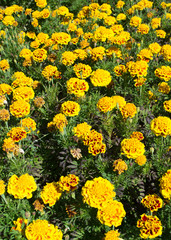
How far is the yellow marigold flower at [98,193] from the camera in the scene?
186 centimetres

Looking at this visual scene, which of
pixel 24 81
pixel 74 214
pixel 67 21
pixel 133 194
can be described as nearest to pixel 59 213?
pixel 74 214

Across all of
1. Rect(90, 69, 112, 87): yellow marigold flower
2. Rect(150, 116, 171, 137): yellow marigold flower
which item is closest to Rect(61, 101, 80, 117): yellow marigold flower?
Rect(90, 69, 112, 87): yellow marigold flower

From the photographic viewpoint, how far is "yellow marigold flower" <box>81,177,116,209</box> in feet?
6.11

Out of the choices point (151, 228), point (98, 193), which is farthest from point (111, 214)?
point (151, 228)

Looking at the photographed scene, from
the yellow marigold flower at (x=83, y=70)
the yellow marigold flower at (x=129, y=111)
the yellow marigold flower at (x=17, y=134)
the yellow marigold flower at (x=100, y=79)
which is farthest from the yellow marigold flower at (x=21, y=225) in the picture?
the yellow marigold flower at (x=83, y=70)

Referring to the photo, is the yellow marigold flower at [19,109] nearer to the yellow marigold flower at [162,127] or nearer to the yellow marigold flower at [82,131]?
the yellow marigold flower at [82,131]

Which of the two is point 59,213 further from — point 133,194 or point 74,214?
point 133,194

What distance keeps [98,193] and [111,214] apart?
7.2 inches

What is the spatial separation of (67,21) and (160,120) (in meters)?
2.98

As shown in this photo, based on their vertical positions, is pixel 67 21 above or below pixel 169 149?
above

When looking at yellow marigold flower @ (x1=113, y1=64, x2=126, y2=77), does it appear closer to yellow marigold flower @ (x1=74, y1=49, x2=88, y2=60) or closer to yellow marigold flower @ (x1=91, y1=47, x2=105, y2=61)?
yellow marigold flower @ (x1=91, y1=47, x2=105, y2=61)

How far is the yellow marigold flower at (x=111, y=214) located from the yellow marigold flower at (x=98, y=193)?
0.18ft

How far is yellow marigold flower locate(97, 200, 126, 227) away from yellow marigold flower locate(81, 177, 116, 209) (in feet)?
0.18

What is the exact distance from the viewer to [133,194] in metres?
2.50
